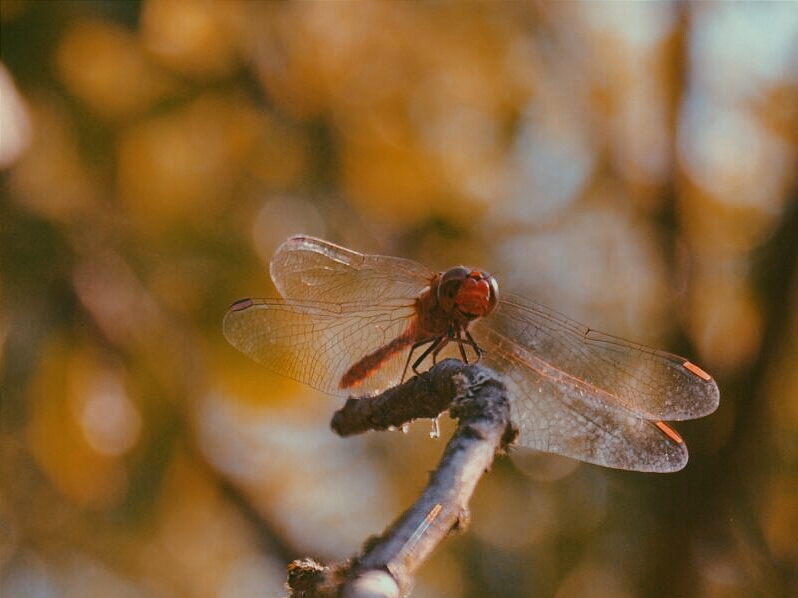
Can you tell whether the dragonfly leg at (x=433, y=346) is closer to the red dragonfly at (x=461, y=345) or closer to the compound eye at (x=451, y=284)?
the red dragonfly at (x=461, y=345)

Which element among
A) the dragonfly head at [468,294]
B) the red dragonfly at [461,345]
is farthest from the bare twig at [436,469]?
the dragonfly head at [468,294]

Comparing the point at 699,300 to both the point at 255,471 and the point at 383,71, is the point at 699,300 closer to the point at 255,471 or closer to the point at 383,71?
the point at 383,71

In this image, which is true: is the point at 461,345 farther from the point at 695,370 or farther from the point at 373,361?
the point at 695,370

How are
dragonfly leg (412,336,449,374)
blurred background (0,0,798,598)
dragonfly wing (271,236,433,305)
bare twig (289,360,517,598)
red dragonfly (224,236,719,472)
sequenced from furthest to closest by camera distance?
blurred background (0,0,798,598) → dragonfly wing (271,236,433,305) → dragonfly leg (412,336,449,374) → red dragonfly (224,236,719,472) → bare twig (289,360,517,598)

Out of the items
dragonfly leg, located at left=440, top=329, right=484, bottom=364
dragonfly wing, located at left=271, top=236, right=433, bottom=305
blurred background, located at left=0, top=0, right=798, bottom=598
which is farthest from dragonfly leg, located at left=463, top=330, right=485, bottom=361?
blurred background, located at left=0, top=0, right=798, bottom=598

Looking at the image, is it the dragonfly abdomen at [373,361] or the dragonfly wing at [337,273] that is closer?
the dragonfly abdomen at [373,361]

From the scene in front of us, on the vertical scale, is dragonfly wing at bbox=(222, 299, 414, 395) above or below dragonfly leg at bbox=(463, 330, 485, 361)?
above

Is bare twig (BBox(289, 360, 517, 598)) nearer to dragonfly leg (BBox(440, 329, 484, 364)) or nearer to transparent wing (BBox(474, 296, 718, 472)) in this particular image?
transparent wing (BBox(474, 296, 718, 472))

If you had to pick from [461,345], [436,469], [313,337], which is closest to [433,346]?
[461,345]

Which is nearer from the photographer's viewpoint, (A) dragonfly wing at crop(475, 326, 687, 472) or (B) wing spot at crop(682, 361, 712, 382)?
(A) dragonfly wing at crop(475, 326, 687, 472)
